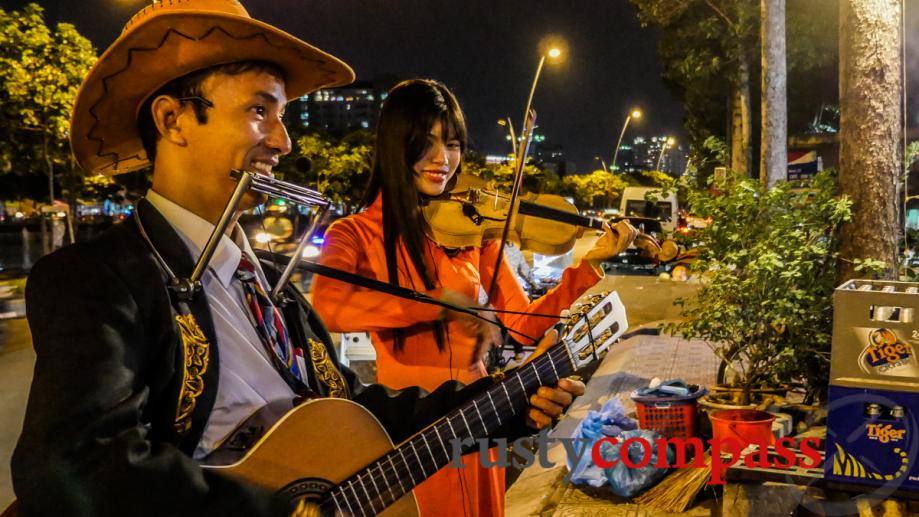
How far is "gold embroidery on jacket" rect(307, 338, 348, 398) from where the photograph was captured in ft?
6.29

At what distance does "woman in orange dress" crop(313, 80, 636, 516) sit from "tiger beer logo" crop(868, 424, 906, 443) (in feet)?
5.82

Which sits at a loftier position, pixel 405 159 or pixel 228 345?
pixel 405 159

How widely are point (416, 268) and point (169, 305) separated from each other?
4.46 ft

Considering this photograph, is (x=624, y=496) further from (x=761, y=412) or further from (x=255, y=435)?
(x=255, y=435)

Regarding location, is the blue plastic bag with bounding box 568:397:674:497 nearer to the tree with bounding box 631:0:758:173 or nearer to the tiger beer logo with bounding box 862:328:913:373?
the tiger beer logo with bounding box 862:328:913:373

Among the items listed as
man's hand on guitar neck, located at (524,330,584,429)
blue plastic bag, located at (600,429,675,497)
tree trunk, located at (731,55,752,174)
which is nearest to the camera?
man's hand on guitar neck, located at (524,330,584,429)

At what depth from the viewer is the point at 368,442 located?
5.79ft

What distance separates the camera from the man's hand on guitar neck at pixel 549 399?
2102 millimetres

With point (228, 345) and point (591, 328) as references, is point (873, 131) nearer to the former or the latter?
point (591, 328)

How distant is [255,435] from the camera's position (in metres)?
1.56

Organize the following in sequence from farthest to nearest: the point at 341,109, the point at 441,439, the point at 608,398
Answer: the point at 341,109, the point at 608,398, the point at 441,439

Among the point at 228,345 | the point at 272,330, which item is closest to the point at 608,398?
the point at 272,330

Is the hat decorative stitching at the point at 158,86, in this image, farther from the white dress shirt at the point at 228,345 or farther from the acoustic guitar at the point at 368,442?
the acoustic guitar at the point at 368,442

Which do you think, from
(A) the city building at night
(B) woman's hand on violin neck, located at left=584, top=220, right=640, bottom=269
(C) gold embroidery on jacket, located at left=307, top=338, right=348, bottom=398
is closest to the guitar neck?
(C) gold embroidery on jacket, located at left=307, top=338, right=348, bottom=398
